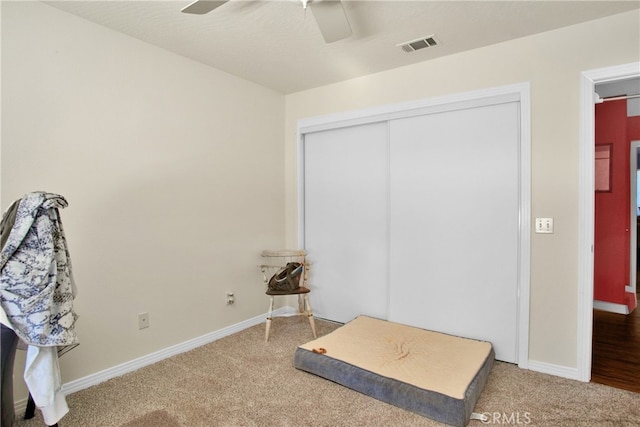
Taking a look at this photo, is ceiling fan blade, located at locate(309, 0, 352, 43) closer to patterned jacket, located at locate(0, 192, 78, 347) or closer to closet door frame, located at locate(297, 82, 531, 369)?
closet door frame, located at locate(297, 82, 531, 369)

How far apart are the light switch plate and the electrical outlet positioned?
292cm

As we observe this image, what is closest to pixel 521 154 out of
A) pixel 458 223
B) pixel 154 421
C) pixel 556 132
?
pixel 556 132

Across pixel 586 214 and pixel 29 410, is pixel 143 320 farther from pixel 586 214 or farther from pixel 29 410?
pixel 586 214

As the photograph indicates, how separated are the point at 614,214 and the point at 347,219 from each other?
9.82 feet

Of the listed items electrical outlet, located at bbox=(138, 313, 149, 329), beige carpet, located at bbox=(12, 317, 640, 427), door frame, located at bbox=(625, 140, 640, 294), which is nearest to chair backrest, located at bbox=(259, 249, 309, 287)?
beige carpet, located at bbox=(12, 317, 640, 427)

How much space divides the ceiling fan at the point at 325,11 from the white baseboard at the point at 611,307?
4165mm

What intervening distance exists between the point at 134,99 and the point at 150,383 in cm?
197

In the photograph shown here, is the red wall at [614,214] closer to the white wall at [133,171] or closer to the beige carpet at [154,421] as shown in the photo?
the white wall at [133,171]

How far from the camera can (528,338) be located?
8.18 ft

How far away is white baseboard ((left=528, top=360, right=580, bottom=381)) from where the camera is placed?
2326 millimetres

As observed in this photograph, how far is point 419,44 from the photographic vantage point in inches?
101

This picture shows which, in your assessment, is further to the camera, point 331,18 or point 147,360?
point 147,360

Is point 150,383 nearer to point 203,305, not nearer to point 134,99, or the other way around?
point 203,305

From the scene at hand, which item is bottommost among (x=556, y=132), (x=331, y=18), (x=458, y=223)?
(x=458, y=223)
